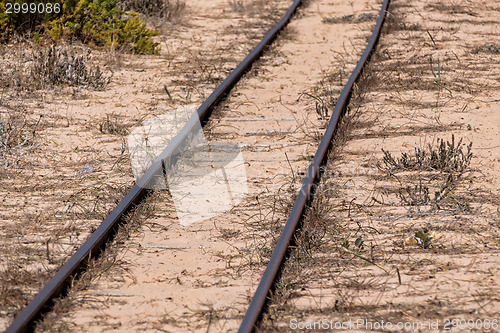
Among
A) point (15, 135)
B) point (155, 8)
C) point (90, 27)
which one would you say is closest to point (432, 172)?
point (15, 135)

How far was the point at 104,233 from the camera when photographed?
485 cm

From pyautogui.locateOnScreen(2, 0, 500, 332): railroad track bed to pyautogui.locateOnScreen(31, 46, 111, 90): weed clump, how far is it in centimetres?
64

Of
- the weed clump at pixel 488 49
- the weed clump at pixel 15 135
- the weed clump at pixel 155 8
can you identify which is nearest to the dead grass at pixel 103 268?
the weed clump at pixel 15 135

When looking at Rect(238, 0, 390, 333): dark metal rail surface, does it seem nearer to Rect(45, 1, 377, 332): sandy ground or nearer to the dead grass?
Rect(45, 1, 377, 332): sandy ground

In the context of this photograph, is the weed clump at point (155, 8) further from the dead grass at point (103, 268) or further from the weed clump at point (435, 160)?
the dead grass at point (103, 268)

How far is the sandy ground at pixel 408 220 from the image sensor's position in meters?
4.03

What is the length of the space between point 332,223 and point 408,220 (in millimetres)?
577

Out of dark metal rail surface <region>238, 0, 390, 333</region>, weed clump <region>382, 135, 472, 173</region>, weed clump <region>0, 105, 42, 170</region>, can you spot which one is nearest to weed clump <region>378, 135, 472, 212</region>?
weed clump <region>382, 135, 472, 173</region>

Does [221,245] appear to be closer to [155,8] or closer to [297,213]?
[297,213]

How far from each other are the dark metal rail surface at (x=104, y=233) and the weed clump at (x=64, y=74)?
5.53 feet

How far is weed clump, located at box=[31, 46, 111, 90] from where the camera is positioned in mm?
8562

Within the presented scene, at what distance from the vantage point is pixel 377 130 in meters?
7.10

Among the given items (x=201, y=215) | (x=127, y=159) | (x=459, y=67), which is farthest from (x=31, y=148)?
(x=459, y=67)

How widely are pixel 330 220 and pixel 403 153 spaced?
59.5 inches
